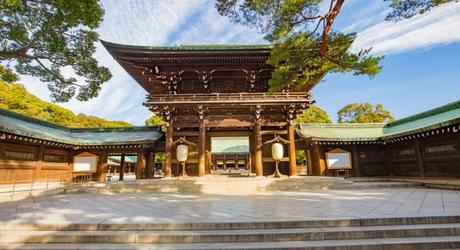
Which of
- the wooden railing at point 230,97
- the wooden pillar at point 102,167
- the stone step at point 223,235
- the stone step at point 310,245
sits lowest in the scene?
the stone step at point 310,245

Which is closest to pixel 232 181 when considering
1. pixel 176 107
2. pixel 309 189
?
pixel 309 189

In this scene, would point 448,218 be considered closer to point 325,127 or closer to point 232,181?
point 232,181

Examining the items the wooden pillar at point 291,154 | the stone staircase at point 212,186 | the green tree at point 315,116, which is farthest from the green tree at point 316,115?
the stone staircase at point 212,186

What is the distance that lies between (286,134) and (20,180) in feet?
53.8

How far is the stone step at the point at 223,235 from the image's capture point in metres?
4.47

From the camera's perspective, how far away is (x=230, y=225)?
4.93 metres

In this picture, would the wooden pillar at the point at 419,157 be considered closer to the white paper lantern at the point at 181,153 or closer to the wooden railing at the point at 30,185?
the white paper lantern at the point at 181,153

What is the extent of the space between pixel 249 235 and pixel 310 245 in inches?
46.5

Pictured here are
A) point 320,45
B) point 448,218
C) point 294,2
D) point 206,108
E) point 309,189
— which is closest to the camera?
point 448,218

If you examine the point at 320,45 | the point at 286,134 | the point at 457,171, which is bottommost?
the point at 457,171

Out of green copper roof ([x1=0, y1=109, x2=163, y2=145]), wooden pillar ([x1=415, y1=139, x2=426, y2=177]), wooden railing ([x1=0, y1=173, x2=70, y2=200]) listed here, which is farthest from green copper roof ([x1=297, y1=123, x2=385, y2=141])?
wooden railing ([x1=0, y1=173, x2=70, y2=200])

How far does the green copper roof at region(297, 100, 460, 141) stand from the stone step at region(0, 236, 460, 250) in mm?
11813

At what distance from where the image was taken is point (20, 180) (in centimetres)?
1284

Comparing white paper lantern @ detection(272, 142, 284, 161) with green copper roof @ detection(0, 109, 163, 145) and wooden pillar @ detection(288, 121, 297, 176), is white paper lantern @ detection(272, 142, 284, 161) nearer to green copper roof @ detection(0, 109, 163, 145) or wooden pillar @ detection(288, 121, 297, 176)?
wooden pillar @ detection(288, 121, 297, 176)
